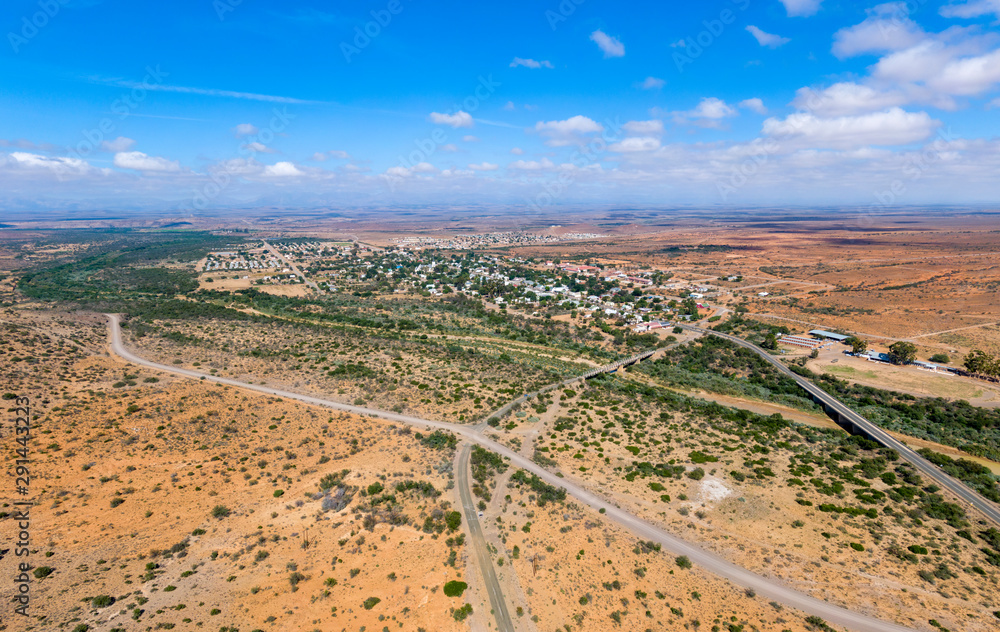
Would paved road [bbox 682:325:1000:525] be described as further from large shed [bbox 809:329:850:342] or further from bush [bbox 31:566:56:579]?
bush [bbox 31:566:56:579]

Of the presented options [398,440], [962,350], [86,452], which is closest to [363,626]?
[398,440]

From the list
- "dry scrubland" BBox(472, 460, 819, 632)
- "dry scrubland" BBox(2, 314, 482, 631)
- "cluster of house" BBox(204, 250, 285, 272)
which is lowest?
"dry scrubland" BBox(472, 460, 819, 632)

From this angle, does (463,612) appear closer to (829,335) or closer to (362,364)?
(362,364)

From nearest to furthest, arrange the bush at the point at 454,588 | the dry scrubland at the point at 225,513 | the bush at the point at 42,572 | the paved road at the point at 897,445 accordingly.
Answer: the dry scrubland at the point at 225,513
the bush at the point at 42,572
the bush at the point at 454,588
the paved road at the point at 897,445

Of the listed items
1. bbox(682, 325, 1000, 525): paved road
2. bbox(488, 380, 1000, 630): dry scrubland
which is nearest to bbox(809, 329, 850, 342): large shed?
bbox(682, 325, 1000, 525): paved road

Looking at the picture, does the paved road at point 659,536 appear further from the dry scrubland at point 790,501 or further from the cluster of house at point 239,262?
the cluster of house at point 239,262

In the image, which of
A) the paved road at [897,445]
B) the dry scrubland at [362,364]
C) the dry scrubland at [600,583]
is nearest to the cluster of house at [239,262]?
the dry scrubland at [362,364]

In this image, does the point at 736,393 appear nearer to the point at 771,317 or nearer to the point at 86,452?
the point at 771,317
